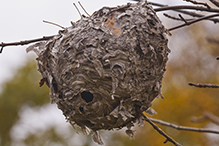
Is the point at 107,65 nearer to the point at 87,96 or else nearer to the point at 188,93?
the point at 87,96

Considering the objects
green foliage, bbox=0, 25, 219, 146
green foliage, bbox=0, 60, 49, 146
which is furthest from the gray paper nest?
green foliage, bbox=0, 60, 49, 146

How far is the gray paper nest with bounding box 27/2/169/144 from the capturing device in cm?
197

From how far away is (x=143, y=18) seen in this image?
82.7 inches

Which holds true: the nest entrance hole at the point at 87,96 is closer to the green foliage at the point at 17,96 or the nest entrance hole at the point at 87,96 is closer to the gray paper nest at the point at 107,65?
the gray paper nest at the point at 107,65

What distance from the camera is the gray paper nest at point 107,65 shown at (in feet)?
6.45

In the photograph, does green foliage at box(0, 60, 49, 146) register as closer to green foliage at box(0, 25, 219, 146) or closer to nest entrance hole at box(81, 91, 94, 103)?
green foliage at box(0, 25, 219, 146)

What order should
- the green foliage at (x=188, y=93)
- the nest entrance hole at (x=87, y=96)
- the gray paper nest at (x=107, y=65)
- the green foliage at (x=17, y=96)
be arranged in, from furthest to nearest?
the green foliage at (x=17, y=96), the green foliage at (x=188, y=93), the nest entrance hole at (x=87, y=96), the gray paper nest at (x=107, y=65)

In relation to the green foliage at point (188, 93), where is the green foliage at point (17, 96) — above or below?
above

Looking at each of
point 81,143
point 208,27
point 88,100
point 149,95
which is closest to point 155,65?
point 149,95

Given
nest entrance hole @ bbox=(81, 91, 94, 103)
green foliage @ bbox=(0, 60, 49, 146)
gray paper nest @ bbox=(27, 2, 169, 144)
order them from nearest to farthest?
gray paper nest @ bbox=(27, 2, 169, 144)
nest entrance hole @ bbox=(81, 91, 94, 103)
green foliage @ bbox=(0, 60, 49, 146)

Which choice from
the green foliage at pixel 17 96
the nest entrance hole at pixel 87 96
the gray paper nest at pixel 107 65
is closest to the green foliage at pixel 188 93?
the green foliage at pixel 17 96

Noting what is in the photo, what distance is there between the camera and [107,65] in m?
1.98

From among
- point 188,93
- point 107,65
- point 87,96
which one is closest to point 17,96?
point 188,93

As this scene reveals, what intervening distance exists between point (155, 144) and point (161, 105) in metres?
1.71
